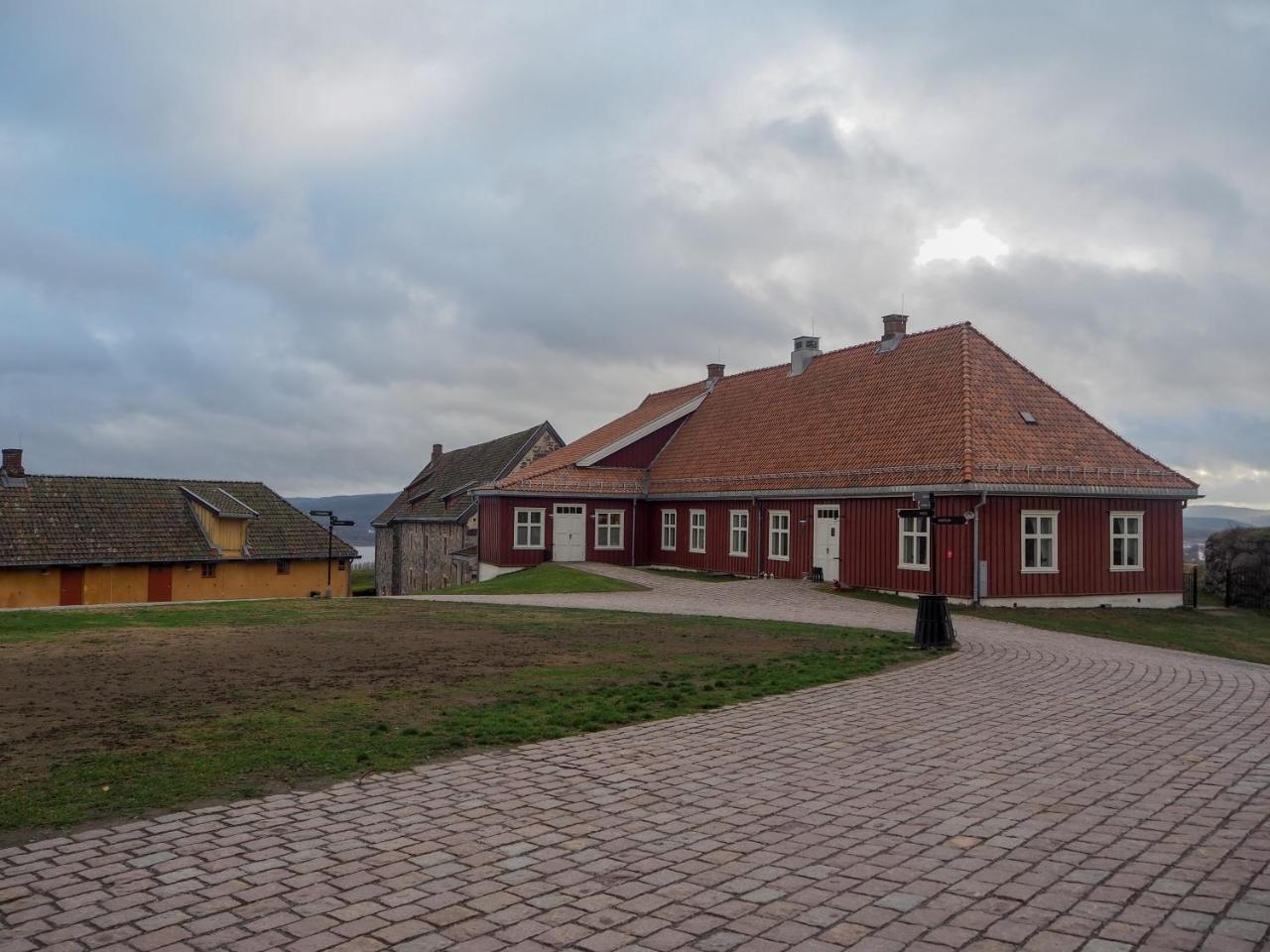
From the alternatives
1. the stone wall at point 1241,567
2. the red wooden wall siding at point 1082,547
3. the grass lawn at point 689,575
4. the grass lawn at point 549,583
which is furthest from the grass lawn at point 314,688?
the stone wall at point 1241,567

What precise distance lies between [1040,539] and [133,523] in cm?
3457

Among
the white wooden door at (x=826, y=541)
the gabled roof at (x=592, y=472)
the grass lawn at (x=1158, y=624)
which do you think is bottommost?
the grass lawn at (x=1158, y=624)

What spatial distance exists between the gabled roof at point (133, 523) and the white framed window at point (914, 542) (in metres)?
28.0

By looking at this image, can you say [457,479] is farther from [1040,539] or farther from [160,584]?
[1040,539]

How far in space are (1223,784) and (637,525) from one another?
95.1 feet

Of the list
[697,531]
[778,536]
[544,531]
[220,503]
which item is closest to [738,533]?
[778,536]

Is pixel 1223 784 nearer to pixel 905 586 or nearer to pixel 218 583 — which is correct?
pixel 905 586

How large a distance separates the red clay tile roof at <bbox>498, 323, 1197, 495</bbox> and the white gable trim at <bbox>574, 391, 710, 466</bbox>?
0.57 m

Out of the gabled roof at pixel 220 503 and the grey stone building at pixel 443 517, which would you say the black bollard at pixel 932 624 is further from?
the gabled roof at pixel 220 503

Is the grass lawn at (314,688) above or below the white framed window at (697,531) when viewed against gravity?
below

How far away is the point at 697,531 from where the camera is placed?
33.2 meters

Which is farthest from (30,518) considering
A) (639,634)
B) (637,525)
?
(639,634)

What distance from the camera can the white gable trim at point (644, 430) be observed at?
36.1 meters

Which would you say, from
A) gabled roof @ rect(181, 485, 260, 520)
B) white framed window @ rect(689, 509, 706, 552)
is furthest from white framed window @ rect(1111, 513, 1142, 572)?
gabled roof @ rect(181, 485, 260, 520)
